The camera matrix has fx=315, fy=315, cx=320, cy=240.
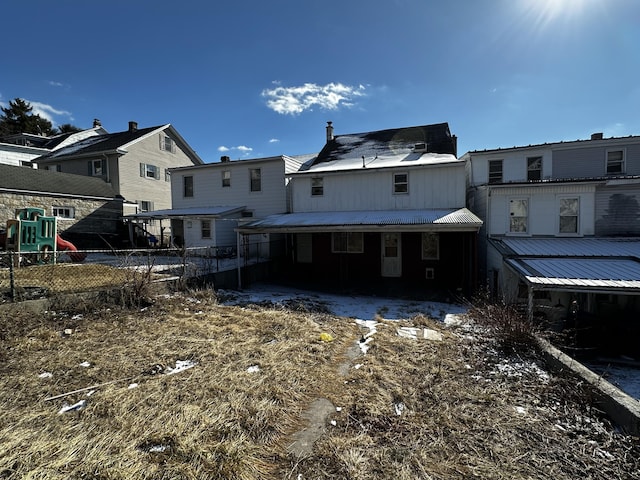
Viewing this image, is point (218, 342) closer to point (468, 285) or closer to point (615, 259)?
point (468, 285)

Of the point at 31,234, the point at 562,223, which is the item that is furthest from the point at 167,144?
the point at 562,223

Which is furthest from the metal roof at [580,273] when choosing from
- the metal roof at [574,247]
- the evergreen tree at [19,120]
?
the evergreen tree at [19,120]

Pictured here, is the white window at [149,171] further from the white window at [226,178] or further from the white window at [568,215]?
the white window at [568,215]

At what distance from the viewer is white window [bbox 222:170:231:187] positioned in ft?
60.2

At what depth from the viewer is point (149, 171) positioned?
76.9 ft

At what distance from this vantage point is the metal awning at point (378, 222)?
10570 mm

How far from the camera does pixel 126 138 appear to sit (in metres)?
23.3

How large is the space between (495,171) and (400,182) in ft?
16.4

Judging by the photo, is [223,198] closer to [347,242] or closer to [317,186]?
[317,186]

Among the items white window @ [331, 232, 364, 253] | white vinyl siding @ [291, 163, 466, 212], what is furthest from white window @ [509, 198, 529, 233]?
white window @ [331, 232, 364, 253]

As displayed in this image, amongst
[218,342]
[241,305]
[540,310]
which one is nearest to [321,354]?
[218,342]

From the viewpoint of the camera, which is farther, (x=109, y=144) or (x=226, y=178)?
(x=109, y=144)

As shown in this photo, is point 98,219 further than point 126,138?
No

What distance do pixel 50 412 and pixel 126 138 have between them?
24.7 metres
